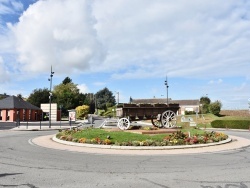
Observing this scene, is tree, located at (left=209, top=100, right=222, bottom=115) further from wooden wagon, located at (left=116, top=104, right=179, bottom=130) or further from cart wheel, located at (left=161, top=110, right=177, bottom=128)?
cart wheel, located at (left=161, top=110, right=177, bottom=128)

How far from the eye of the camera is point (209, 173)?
10117 mm

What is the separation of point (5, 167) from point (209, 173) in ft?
23.0

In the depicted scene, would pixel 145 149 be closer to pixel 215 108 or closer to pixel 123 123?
pixel 123 123

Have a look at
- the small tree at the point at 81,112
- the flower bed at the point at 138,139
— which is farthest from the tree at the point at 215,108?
the flower bed at the point at 138,139

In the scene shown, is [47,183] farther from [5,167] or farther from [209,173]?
[209,173]

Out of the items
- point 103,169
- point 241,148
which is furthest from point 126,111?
point 103,169

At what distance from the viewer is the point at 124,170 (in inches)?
420

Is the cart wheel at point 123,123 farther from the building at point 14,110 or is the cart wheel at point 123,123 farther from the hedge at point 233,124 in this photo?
the building at point 14,110

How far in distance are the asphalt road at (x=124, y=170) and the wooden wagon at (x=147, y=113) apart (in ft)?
31.9

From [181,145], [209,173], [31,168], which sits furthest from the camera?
[181,145]

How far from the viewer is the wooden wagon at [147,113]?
79.5 ft

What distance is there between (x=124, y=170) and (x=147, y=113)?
1416 centimetres

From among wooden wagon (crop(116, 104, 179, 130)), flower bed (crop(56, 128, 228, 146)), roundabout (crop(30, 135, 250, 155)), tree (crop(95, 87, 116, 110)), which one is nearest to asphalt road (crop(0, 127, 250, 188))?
roundabout (crop(30, 135, 250, 155))

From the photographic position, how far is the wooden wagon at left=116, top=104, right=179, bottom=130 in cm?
2423
